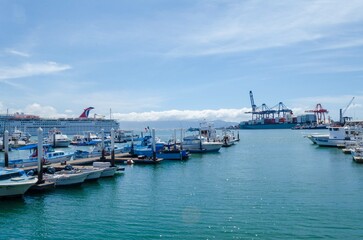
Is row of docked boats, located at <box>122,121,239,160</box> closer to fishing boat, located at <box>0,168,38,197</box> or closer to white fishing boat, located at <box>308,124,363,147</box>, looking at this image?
white fishing boat, located at <box>308,124,363,147</box>

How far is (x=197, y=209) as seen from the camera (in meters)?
24.5

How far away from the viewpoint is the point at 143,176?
40.6m

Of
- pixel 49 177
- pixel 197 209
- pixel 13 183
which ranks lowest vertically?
pixel 197 209

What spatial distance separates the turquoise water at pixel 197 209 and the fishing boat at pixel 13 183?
0.68 m

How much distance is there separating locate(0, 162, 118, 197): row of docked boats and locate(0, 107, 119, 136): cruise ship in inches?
4358

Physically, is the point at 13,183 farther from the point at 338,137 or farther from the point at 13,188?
the point at 338,137

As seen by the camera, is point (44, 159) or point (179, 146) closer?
point (44, 159)

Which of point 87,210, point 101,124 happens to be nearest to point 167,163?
point 87,210

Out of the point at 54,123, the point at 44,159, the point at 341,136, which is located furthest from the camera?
the point at 54,123

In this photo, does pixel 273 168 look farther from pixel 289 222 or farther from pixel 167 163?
pixel 289 222

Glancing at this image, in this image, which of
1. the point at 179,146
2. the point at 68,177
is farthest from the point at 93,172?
the point at 179,146

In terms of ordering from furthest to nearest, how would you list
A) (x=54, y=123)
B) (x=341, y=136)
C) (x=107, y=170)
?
(x=54, y=123) → (x=341, y=136) → (x=107, y=170)

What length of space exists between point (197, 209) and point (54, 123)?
147115 mm

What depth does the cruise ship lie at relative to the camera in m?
150
